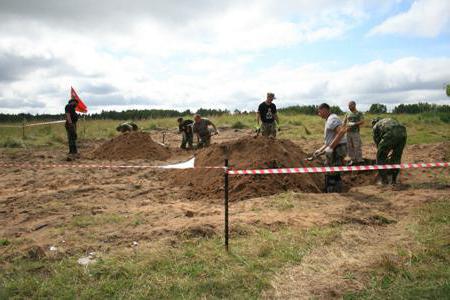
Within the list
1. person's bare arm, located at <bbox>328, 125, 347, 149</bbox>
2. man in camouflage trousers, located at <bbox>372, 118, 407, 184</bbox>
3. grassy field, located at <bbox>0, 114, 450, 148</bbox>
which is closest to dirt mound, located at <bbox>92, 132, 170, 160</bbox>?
grassy field, located at <bbox>0, 114, 450, 148</bbox>

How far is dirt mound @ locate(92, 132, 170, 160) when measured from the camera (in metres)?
14.8

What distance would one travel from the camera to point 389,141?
878 cm

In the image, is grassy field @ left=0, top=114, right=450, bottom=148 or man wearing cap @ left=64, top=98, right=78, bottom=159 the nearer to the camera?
man wearing cap @ left=64, top=98, right=78, bottom=159

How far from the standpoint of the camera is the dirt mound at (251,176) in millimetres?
8234

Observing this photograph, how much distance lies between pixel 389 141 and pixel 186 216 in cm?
473

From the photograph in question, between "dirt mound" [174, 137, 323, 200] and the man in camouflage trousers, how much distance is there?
4.77 ft

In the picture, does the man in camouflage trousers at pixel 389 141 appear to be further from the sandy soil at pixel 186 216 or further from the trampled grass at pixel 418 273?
the trampled grass at pixel 418 273

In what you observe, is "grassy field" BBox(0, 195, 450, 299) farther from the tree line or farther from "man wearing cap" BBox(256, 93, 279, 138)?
the tree line

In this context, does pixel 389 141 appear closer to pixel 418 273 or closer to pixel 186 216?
pixel 186 216

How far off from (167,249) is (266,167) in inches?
166

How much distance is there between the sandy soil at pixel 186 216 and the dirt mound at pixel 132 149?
4.48 m

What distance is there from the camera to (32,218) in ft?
22.0

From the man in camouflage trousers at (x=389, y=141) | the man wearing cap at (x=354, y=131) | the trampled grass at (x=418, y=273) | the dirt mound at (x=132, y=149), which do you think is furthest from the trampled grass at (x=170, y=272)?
the dirt mound at (x=132, y=149)

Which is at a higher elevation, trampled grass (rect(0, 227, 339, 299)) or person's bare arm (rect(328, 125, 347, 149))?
person's bare arm (rect(328, 125, 347, 149))
